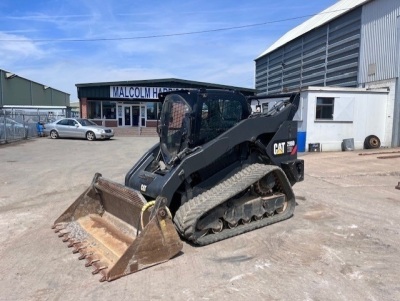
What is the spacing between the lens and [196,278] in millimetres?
3953

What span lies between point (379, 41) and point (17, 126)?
2241cm

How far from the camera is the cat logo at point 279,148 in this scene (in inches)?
246

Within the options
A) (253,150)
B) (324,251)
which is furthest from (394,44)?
(324,251)

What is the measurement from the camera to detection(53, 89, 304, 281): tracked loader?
438 centimetres

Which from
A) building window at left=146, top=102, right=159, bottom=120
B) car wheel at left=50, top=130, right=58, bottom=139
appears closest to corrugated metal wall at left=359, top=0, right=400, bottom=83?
building window at left=146, top=102, right=159, bottom=120

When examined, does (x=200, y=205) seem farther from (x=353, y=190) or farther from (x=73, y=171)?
(x=73, y=171)

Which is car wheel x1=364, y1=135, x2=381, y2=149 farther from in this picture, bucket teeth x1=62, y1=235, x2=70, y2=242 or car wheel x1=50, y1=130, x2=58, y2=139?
car wheel x1=50, y1=130, x2=58, y2=139

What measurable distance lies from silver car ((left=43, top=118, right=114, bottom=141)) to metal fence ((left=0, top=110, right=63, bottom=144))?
1228mm

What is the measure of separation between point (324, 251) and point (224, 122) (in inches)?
94.7

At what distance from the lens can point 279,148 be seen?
20.7 ft

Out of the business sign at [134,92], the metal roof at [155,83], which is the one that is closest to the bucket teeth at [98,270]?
the metal roof at [155,83]

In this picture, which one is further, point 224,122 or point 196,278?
point 224,122

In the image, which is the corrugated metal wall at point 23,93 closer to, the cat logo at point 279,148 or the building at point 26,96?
the building at point 26,96

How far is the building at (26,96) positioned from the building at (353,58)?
77.6 feet
